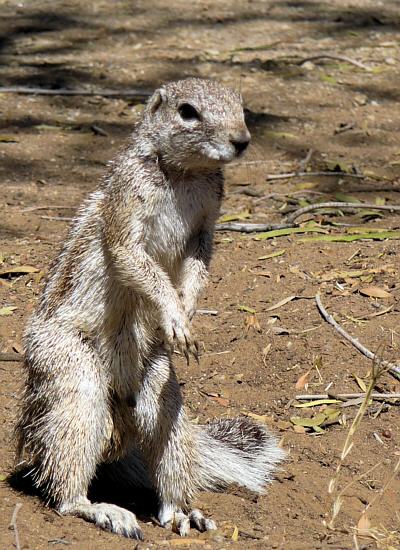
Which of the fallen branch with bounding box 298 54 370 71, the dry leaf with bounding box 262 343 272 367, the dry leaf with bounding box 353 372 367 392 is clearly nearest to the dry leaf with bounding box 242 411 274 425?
the dry leaf with bounding box 262 343 272 367

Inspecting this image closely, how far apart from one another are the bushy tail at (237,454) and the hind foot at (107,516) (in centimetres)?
64

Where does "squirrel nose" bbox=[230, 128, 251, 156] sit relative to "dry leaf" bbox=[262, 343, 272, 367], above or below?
above

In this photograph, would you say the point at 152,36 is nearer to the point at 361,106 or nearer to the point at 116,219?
the point at 361,106

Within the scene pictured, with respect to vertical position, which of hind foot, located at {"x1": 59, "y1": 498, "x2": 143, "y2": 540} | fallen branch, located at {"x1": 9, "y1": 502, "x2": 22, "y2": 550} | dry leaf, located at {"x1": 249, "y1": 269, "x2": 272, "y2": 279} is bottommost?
dry leaf, located at {"x1": 249, "y1": 269, "x2": 272, "y2": 279}

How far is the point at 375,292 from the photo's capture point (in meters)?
6.48

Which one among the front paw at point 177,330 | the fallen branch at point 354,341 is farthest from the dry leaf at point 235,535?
the fallen branch at point 354,341

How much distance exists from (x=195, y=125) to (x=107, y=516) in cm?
172

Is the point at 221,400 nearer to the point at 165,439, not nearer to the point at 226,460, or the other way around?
the point at 226,460

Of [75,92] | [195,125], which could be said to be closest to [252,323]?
[195,125]

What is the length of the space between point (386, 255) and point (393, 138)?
281 centimetres

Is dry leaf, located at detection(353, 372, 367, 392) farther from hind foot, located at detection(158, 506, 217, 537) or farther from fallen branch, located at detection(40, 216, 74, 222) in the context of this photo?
fallen branch, located at detection(40, 216, 74, 222)

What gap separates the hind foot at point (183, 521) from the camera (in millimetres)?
4781

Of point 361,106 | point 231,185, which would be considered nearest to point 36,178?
point 231,185

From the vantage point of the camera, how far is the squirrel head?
4562 millimetres
